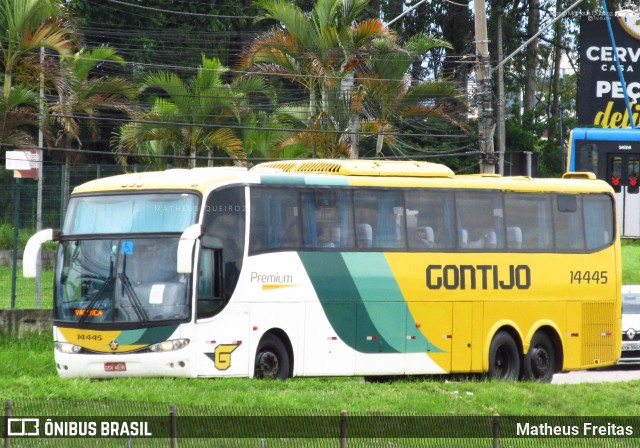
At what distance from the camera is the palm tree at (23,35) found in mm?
26250

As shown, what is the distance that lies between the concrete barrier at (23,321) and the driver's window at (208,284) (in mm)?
5887

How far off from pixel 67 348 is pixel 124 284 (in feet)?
3.99

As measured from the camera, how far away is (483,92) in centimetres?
2580

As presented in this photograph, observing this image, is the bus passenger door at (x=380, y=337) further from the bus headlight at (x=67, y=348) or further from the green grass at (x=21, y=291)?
the green grass at (x=21, y=291)

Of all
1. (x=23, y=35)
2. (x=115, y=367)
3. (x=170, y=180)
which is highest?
(x=23, y=35)

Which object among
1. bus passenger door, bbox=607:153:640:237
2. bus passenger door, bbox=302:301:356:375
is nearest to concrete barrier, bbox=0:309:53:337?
bus passenger door, bbox=302:301:356:375

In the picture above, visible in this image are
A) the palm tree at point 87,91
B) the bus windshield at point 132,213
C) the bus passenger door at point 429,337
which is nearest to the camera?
the bus windshield at point 132,213

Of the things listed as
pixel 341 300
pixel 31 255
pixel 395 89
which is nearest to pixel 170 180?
pixel 31 255

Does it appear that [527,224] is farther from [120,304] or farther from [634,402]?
[120,304]

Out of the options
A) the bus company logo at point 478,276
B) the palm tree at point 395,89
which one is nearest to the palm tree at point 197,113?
the palm tree at point 395,89

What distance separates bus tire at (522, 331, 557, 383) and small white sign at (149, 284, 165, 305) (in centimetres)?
→ 700

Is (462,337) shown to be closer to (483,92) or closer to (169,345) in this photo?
(169,345)

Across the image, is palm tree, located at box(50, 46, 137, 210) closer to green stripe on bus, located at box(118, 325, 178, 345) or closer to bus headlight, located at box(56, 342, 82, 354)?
bus headlight, located at box(56, 342, 82, 354)

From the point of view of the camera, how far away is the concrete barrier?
2233 centimetres
